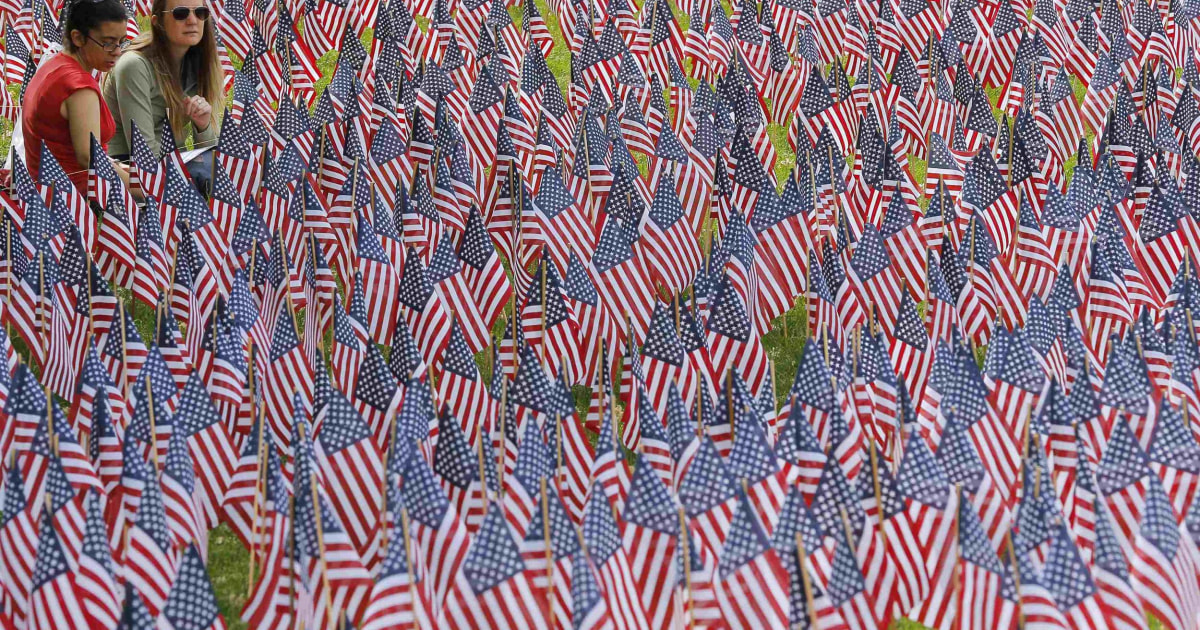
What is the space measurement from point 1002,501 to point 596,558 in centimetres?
223

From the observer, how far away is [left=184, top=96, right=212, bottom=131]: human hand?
42.6ft

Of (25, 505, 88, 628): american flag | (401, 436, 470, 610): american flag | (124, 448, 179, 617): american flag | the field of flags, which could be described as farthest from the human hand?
(25, 505, 88, 628): american flag

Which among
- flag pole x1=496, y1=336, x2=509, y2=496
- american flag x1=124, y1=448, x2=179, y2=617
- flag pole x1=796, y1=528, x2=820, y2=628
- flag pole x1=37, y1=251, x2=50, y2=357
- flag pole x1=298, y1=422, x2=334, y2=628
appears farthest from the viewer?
flag pole x1=37, y1=251, x2=50, y2=357

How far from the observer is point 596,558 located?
780 centimetres

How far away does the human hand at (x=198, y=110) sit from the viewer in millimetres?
12984

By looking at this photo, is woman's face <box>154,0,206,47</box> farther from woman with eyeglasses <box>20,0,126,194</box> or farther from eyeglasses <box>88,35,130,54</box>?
eyeglasses <box>88,35,130,54</box>

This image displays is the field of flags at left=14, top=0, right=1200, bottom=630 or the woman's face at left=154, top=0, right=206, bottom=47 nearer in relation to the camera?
the field of flags at left=14, top=0, right=1200, bottom=630

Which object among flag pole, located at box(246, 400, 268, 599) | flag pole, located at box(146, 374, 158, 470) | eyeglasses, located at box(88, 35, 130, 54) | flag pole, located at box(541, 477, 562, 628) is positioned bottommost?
flag pole, located at box(541, 477, 562, 628)

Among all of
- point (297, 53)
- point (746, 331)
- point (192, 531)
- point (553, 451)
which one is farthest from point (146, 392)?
point (297, 53)

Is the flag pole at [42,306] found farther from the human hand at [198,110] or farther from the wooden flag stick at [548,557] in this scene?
the wooden flag stick at [548,557]

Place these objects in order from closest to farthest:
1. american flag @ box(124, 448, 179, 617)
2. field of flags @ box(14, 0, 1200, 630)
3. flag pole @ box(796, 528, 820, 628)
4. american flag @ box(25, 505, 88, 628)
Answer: flag pole @ box(796, 528, 820, 628) → american flag @ box(25, 505, 88, 628) → field of flags @ box(14, 0, 1200, 630) → american flag @ box(124, 448, 179, 617)

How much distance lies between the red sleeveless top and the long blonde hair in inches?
19.8

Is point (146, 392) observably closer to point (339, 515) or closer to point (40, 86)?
point (339, 515)

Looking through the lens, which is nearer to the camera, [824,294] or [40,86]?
[824,294]
